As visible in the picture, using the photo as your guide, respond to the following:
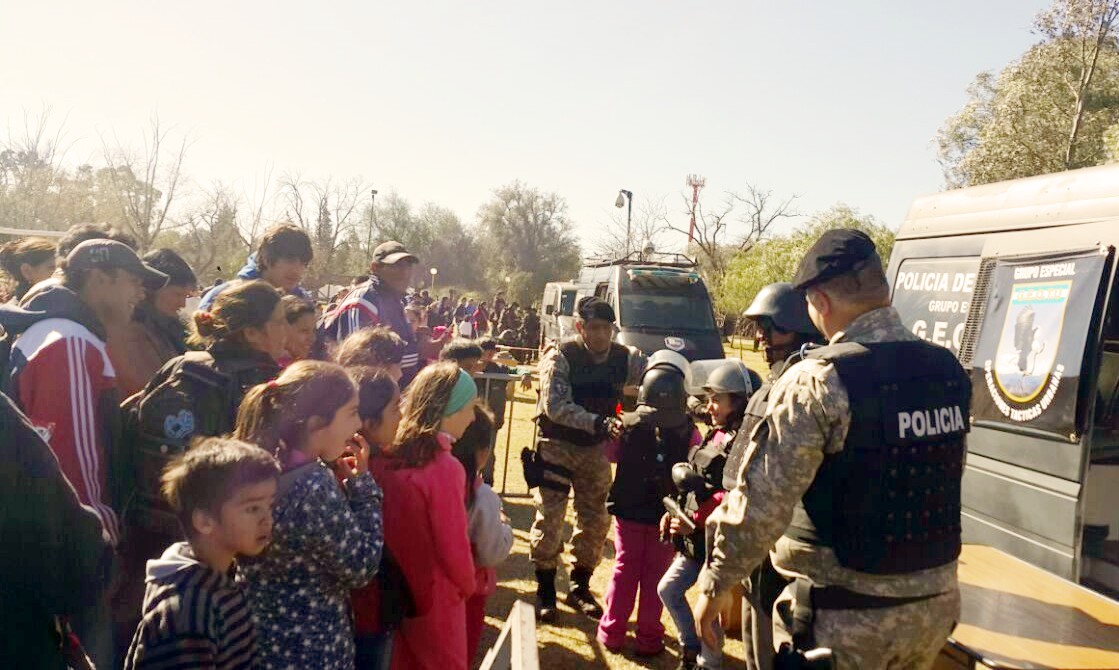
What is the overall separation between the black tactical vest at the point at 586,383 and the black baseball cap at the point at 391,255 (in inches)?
44.4

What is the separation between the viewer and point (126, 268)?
121 inches

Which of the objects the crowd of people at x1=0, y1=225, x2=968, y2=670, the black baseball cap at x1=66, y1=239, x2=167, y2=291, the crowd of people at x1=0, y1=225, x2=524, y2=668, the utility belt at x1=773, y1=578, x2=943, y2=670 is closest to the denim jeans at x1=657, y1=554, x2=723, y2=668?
the crowd of people at x1=0, y1=225, x2=968, y2=670

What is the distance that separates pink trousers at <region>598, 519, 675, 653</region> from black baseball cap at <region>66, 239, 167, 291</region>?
276 cm

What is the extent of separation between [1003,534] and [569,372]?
2545 mm

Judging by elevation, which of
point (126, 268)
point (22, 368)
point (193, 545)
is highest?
point (126, 268)

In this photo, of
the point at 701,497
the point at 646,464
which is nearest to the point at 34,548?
the point at 701,497

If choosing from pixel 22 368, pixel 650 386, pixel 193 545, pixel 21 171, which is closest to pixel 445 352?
pixel 650 386

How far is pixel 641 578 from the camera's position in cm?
447

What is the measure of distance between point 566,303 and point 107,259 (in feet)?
53.0

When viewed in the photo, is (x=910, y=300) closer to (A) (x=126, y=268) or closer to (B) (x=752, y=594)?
(B) (x=752, y=594)

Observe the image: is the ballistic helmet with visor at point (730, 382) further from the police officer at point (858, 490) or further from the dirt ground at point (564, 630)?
the dirt ground at point (564, 630)

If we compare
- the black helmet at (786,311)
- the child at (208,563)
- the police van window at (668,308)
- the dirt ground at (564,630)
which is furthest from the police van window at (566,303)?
the child at (208,563)

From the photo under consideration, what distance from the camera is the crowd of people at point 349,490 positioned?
201 centimetres

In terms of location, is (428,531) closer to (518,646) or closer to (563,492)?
(518,646)
